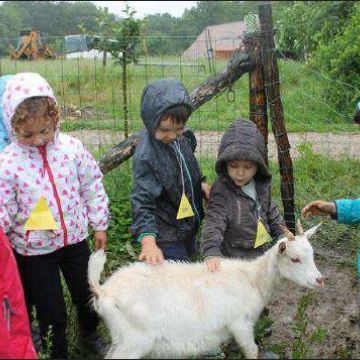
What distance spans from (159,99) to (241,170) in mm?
624

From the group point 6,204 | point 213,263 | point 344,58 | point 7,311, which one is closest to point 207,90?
point 213,263

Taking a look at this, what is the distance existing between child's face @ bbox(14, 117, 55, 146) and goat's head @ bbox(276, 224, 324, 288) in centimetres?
129

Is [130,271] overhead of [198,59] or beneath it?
beneath

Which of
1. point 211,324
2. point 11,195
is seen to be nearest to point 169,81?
point 11,195

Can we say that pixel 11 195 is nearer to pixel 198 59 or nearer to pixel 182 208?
pixel 182 208

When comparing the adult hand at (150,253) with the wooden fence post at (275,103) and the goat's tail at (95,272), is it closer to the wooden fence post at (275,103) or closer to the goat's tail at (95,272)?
the goat's tail at (95,272)

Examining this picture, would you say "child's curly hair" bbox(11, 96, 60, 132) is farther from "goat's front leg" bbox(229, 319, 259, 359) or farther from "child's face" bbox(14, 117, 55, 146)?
"goat's front leg" bbox(229, 319, 259, 359)

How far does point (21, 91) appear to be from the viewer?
2.72 meters

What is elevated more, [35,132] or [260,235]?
[35,132]

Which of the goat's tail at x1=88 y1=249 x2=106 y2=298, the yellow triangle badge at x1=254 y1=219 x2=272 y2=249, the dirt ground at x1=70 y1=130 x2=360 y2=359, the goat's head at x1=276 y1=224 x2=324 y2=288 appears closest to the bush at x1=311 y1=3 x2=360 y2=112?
the dirt ground at x1=70 y1=130 x2=360 y2=359

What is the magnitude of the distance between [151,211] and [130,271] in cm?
55

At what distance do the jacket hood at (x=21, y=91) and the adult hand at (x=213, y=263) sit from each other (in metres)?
1.16

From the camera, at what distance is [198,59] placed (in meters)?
8.23

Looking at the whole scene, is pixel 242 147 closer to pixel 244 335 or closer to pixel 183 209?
pixel 183 209
